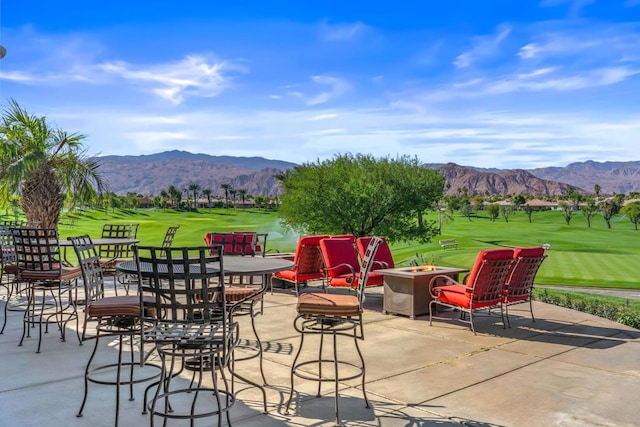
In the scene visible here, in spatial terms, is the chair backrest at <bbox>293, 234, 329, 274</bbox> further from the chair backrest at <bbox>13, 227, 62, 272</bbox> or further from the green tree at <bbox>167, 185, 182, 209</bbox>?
the green tree at <bbox>167, 185, 182, 209</bbox>

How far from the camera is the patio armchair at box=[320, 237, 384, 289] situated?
24.8ft

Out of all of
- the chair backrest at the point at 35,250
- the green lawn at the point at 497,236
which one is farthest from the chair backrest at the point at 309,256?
the green lawn at the point at 497,236

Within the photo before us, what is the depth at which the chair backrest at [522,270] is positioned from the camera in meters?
6.37

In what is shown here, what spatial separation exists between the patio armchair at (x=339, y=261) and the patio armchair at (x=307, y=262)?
317mm

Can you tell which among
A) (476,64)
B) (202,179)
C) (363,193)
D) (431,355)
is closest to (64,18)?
(363,193)

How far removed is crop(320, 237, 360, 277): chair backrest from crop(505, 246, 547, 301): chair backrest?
2.21 meters

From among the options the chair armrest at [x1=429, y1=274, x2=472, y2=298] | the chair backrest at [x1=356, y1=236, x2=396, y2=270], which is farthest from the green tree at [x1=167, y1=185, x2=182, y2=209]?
the chair armrest at [x1=429, y1=274, x2=472, y2=298]

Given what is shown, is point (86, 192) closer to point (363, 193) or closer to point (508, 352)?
point (508, 352)

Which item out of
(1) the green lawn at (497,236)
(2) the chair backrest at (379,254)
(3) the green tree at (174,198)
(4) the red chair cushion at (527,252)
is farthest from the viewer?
(3) the green tree at (174,198)

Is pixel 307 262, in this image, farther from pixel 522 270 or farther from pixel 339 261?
pixel 522 270

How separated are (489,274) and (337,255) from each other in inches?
96.4

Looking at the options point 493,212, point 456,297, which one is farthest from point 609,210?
point 456,297

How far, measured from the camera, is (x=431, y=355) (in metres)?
5.03

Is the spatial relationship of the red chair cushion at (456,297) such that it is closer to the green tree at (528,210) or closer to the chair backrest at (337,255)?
the chair backrest at (337,255)
